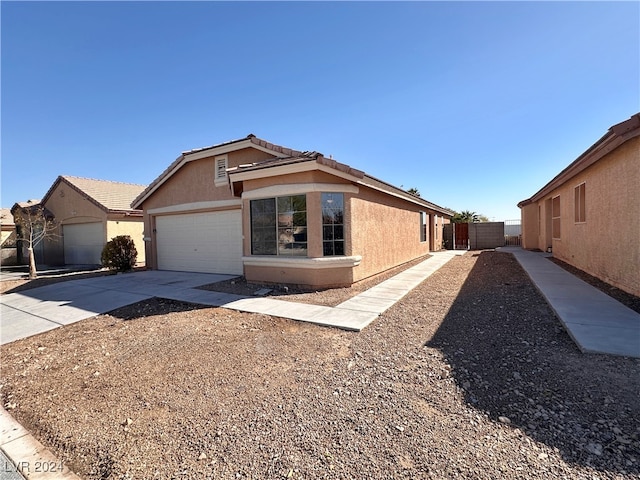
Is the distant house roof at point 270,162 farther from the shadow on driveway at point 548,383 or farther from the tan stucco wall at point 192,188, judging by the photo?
the shadow on driveway at point 548,383

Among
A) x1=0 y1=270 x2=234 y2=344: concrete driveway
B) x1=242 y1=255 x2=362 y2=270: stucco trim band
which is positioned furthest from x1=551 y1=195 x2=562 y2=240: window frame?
x1=0 y1=270 x2=234 y2=344: concrete driveway

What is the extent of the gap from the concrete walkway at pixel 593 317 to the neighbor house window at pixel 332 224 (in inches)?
202

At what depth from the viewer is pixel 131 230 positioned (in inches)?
693

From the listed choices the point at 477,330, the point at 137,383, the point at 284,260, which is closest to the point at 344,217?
the point at 284,260

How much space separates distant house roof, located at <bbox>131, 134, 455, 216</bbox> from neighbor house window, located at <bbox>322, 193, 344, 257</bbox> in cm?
81

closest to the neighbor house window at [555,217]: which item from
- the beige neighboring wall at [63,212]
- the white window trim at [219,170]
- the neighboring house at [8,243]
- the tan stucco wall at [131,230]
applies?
the white window trim at [219,170]

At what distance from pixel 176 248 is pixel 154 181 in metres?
3.23

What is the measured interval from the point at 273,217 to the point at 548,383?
24.9 ft

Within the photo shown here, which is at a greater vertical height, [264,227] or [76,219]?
[76,219]

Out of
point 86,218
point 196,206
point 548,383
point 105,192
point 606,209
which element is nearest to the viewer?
point 548,383

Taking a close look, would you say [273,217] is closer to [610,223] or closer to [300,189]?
[300,189]

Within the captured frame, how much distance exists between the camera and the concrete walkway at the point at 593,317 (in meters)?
4.07

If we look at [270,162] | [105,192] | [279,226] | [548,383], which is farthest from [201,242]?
[548,383]

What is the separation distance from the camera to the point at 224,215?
1220 centimetres
